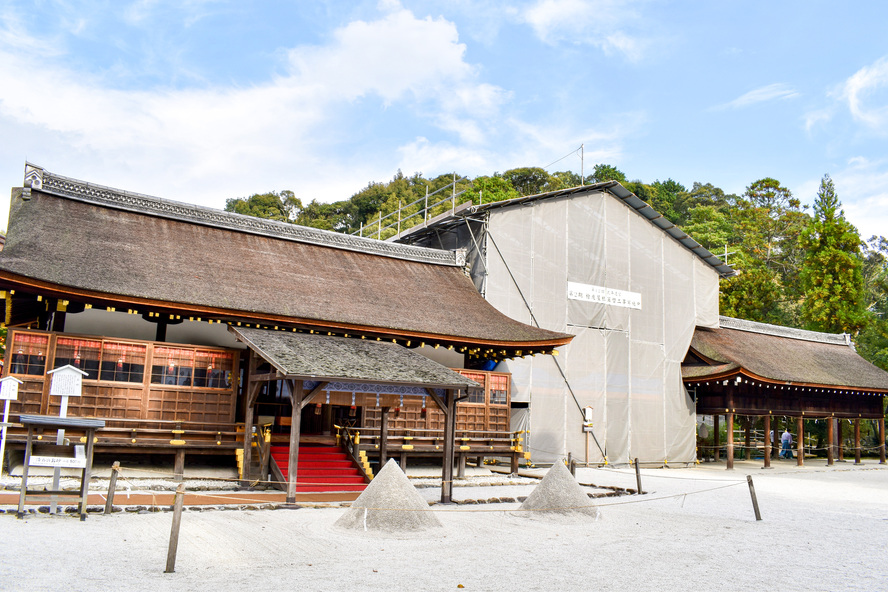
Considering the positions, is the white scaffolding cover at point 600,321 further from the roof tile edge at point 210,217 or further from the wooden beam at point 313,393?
the wooden beam at point 313,393

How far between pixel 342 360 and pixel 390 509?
4.04 metres

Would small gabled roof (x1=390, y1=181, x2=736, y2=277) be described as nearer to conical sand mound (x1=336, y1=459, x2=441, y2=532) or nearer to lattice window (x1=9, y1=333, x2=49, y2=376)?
lattice window (x1=9, y1=333, x2=49, y2=376)

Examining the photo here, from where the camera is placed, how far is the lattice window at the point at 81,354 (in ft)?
43.9

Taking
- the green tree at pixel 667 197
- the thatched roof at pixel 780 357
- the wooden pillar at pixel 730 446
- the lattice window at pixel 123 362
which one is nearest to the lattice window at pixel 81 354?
the lattice window at pixel 123 362

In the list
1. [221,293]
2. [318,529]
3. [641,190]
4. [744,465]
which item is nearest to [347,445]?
[221,293]

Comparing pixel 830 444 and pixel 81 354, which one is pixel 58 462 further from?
pixel 830 444

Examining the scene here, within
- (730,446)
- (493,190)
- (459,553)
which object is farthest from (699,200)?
(459,553)

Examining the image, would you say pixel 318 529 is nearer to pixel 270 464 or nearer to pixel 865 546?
pixel 270 464

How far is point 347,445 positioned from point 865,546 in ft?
32.4

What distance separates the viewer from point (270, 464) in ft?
46.2

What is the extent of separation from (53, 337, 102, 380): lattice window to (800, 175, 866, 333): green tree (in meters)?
33.0

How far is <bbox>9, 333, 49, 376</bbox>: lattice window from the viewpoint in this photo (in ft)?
42.8

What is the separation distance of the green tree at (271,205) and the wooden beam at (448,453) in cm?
4221

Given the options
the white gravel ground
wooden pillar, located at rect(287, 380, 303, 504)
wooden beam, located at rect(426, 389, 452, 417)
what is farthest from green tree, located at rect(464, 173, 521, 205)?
the white gravel ground
